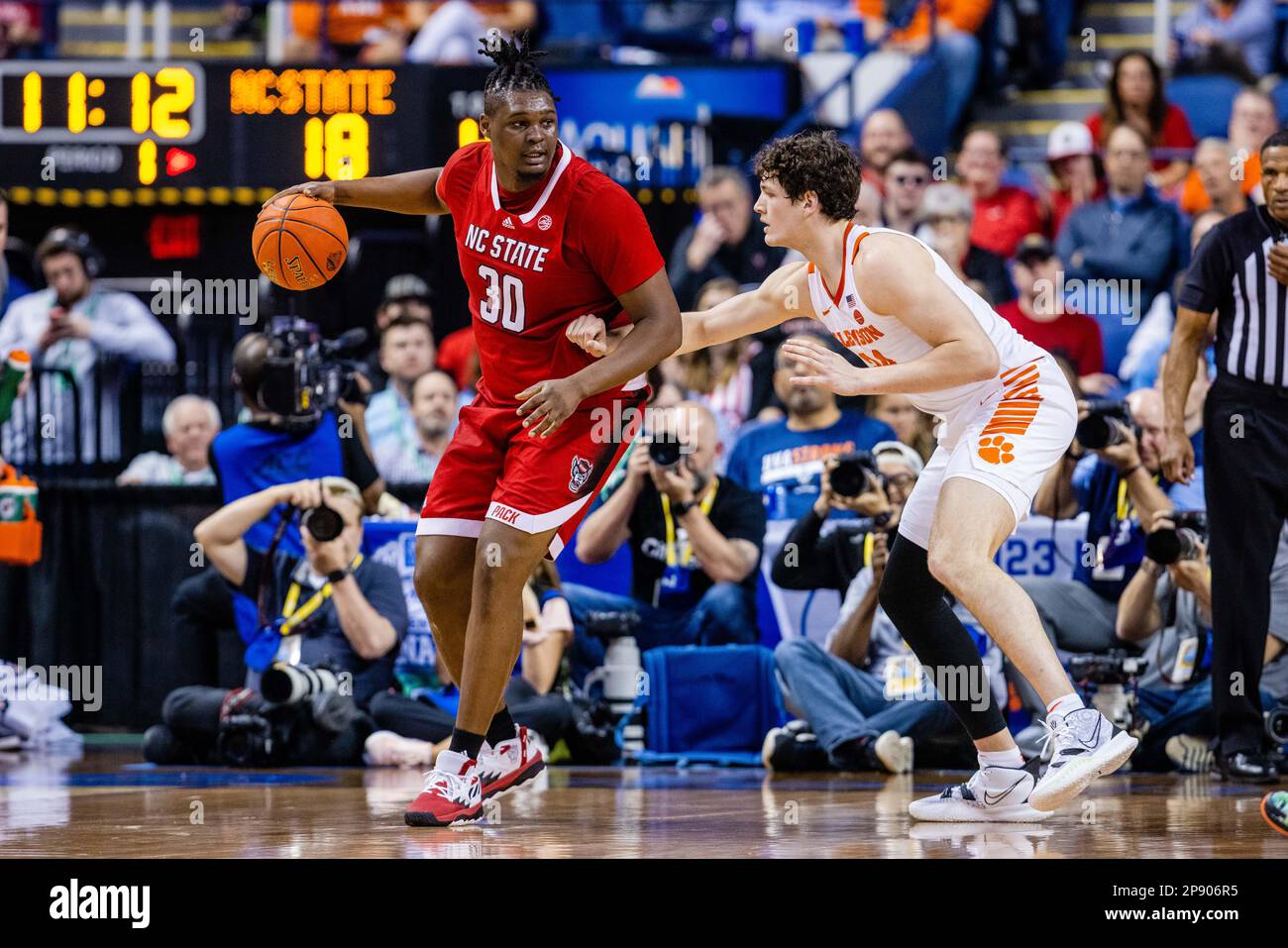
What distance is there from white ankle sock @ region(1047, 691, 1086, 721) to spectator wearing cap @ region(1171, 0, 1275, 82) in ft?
23.2

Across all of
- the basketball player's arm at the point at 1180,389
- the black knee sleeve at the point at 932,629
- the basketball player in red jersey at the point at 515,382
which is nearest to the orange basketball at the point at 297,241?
the basketball player in red jersey at the point at 515,382

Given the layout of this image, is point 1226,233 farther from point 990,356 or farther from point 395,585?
point 395,585

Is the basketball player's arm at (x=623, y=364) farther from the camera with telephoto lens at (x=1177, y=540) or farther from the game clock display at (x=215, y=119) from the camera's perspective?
the game clock display at (x=215, y=119)

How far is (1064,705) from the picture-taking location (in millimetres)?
4734

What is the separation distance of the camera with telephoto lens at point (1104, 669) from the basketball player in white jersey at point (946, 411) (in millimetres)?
1758

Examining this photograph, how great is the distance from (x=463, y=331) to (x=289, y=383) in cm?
263

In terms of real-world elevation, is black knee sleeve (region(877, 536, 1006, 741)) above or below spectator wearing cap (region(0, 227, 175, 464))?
below

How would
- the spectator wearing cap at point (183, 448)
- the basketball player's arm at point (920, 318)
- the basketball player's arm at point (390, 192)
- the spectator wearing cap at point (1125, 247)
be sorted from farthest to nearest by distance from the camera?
1. the spectator wearing cap at point (1125, 247)
2. the spectator wearing cap at point (183, 448)
3. the basketball player's arm at point (390, 192)
4. the basketball player's arm at point (920, 318)

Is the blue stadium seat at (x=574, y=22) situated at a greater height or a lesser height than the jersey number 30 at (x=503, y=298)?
greater

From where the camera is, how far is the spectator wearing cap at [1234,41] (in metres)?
10.8

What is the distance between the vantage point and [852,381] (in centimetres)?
464

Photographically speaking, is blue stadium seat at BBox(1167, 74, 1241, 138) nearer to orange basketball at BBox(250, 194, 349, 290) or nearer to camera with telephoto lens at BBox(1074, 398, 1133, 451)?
camera with telephoto lens at BBox(1074, 398, 1133, 451)

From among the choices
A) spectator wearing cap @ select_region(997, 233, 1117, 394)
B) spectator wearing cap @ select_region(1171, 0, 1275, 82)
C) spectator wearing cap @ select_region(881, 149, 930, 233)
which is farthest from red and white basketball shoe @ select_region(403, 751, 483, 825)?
spectator wearing cap @ select_region(1171, 0, 1275, 82)

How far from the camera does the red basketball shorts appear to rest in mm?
4914
